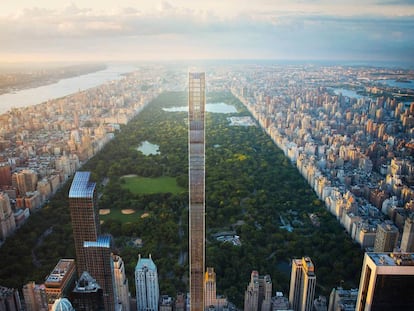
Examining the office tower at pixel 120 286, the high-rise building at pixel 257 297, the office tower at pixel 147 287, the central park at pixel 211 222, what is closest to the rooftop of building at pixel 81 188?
the office tower at pixel 120 286

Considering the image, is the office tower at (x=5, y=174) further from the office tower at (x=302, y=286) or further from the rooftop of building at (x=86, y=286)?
the office tower at (x=302, y=286)

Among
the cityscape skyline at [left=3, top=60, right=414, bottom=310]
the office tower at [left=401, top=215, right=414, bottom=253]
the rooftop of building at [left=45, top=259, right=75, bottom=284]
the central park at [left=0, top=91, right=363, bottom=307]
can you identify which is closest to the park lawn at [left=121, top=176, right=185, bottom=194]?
the central park at [left=0, top=91, right=363, bottom=307]

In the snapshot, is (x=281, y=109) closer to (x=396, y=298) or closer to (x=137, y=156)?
(x=137, y=156)

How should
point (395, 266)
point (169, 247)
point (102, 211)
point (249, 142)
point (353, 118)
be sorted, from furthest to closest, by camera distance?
point (249, 142) < point (353, 118) < point (102, 211) < point (169, 247) < point (395, 266)

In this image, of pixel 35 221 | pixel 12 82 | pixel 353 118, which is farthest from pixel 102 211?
pixel 353 118

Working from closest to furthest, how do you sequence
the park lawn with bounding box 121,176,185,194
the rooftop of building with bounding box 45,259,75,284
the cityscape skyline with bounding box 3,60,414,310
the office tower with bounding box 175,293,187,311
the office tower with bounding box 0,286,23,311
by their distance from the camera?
the rooftop of building with bounding box 45,259,75,284
the office tower with bounding box 0,286,23,311
the office tower with bounding box 175,293,187,311
the cityscape skyline with bounding box 3,60,414,310
the park lawn with bounding box 121,176,185,194

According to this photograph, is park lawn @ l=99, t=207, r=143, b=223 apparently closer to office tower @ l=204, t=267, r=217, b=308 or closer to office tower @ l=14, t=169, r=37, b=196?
office tower @ l=14, t=169, r=37, b=196

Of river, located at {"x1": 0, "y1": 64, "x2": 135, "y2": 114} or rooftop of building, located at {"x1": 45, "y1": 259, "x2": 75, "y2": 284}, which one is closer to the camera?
rooftop of building, located at {"x1": 45, "y1": 259, "x2": 75, "y2": 284}
